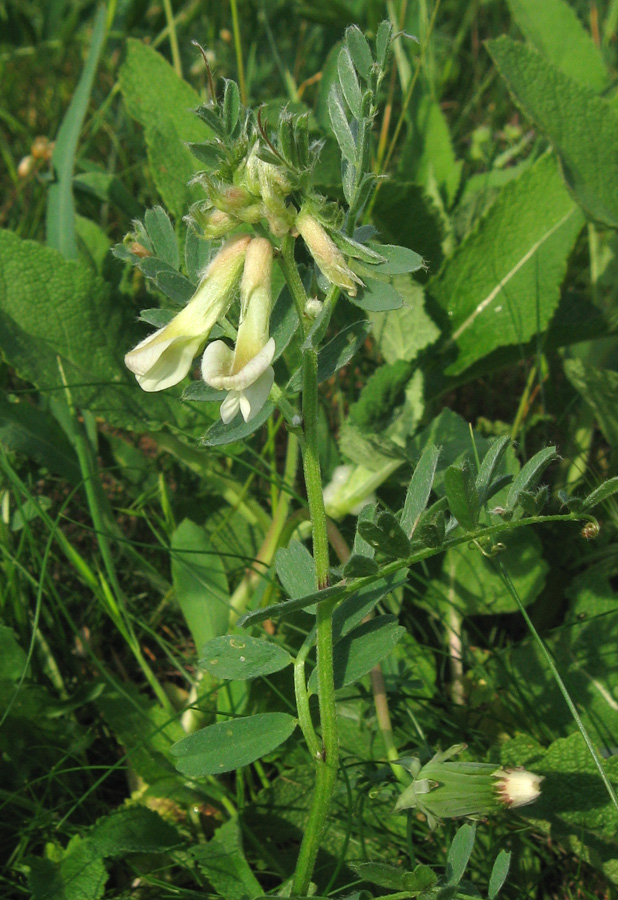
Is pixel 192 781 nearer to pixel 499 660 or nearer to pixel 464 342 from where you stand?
pixel 499 660

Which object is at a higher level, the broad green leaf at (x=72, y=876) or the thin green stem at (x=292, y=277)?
the thin green stem at (x=292, y=277)

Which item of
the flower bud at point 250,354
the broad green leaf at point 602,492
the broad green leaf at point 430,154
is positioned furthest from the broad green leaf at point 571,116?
the flower bud at point 250,354

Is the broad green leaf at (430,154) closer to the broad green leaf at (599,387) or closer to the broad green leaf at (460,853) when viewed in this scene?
the broad green leaf at (599,387)

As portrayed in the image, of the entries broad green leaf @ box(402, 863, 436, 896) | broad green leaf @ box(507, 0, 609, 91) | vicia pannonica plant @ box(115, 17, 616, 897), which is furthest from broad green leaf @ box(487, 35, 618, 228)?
broad green leaf @ box(402, 863, 436, 896)

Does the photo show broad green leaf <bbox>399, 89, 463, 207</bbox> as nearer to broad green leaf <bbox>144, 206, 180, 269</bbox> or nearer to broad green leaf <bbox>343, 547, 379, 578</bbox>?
broad green leaf <bbox>144, 206, 180, 269</bbox>

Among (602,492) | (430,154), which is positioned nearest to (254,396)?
(602,492)

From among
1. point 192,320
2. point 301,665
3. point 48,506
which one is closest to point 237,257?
point 192,320
